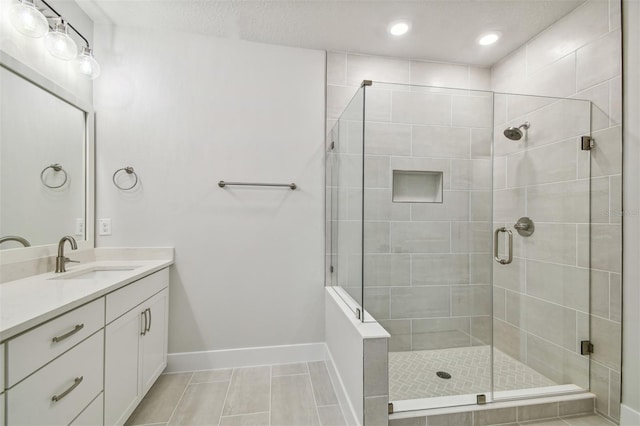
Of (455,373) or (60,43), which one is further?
(455,373)

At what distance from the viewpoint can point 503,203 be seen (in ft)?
6.98

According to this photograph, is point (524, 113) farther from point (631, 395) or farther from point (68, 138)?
point (68, 138)

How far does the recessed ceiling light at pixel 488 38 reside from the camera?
2.04 meters

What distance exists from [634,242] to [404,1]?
6.35ft

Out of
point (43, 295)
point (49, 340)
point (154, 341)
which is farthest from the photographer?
point (154, 341)

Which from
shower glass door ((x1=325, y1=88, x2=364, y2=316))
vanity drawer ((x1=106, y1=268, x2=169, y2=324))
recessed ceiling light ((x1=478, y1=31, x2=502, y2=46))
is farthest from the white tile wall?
vanity drawer ((x1=106, y1=268, x2=169, y2=324))

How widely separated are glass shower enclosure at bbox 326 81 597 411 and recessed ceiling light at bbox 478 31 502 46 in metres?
0.49

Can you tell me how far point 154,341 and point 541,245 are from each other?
2.73 m

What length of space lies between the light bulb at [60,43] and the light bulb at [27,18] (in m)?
0.10

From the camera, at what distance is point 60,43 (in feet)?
5.19

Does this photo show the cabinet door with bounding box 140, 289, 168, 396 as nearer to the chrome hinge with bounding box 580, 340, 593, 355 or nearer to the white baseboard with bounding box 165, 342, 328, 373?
the white baseboard with bounding box 165, 342, 328, 373

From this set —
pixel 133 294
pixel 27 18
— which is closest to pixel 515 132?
pixel 133 294

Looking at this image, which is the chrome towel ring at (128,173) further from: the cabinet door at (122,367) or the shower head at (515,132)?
the shower head at (515,132)

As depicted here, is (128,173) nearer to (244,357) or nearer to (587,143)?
(244,357)
